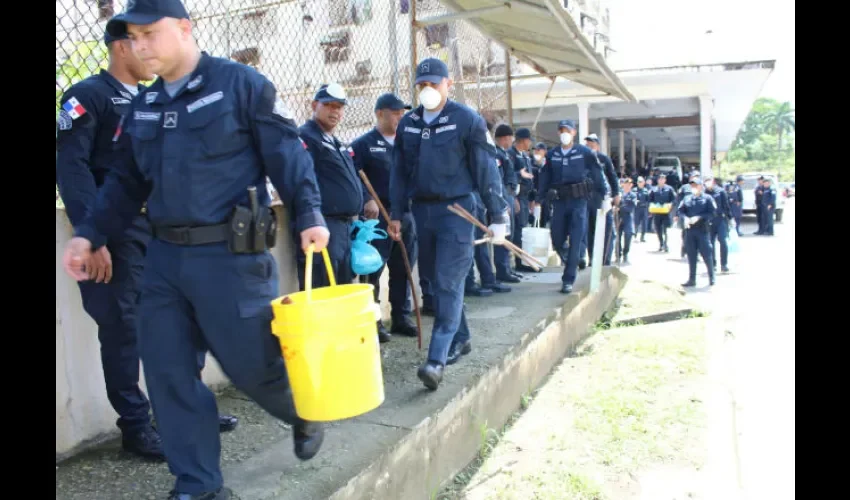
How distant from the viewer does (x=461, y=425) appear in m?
3.74

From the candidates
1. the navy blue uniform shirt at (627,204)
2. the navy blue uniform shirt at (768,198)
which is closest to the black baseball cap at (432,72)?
the navy blue uniform shirt at (627,204)

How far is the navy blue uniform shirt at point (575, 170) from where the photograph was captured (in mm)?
7336

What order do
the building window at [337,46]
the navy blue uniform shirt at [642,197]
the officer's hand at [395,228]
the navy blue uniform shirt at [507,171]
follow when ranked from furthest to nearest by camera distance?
the navy blue uniform shirt at [642,197], the navy blue uniform shirt at [507,171], the building window at [337,46], the officer's hand at [395,228]

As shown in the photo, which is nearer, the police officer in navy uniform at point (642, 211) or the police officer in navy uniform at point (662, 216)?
the police officer in navy uniform at point (662, 216)

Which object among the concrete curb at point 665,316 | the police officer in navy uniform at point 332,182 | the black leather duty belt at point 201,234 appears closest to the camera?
the black leather duty belt at point 201,234

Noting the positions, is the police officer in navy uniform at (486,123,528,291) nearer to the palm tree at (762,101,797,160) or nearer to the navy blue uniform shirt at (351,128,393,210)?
the navy blue uniform shirt at (351,128,393,210)

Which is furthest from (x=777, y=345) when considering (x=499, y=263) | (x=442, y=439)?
(x=442, y=439)

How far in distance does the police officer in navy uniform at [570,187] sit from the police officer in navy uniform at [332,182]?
10.6 ft

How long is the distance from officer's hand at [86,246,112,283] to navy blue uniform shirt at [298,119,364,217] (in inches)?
68.4

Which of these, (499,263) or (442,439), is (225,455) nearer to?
(442,439)

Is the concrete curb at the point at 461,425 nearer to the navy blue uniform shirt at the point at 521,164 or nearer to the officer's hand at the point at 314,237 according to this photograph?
the officer's hand at the point at 314,237

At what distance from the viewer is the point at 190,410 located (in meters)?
2.38

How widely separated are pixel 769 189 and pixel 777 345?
1718cm

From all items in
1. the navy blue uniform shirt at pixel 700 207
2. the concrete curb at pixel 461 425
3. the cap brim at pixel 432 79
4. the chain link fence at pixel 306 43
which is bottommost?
the concrete curb at pixel 461 425
